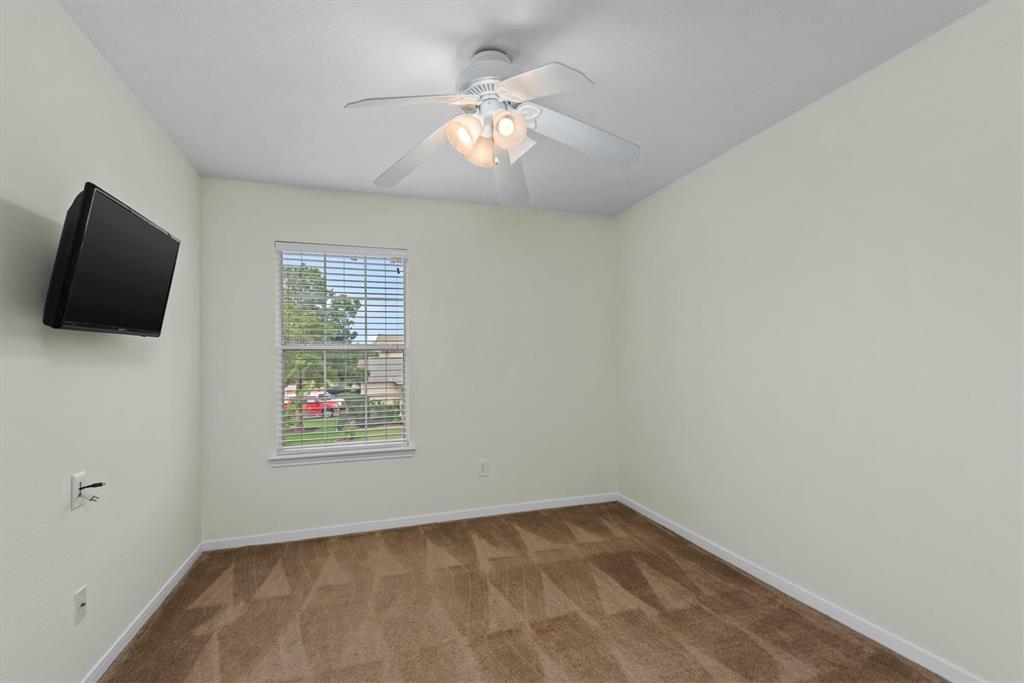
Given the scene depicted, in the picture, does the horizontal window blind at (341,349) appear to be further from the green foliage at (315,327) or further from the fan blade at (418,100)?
the fan blade at (418,100)

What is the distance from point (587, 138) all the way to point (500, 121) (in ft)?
1.26

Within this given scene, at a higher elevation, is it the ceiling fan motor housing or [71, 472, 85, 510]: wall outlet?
the ceiling fan motor housing

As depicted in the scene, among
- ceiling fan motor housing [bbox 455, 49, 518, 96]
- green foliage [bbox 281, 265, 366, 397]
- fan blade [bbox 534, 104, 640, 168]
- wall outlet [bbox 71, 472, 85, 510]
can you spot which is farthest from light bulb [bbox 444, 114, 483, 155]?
green foliage [bbox 281, 265, 366, 397]

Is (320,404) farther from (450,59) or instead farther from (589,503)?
(450,59)

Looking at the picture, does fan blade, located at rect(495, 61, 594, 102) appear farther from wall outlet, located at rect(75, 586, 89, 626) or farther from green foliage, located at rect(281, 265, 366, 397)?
wall outlet, located at rect(75, 586, 89, 626)

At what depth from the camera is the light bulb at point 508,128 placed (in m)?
1.89

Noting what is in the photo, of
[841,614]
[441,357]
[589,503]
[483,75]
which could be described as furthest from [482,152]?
[589,503]

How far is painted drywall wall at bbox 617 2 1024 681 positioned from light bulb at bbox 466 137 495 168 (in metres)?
1.69

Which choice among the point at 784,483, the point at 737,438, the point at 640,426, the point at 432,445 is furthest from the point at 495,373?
the point at 784,483

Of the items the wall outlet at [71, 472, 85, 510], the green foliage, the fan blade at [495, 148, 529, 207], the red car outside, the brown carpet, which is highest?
the fan blade at [495, 148, 529, 207]

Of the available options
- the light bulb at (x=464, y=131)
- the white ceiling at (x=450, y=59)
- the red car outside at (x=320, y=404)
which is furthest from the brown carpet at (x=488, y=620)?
the white ceiling at (x=450, y=59)

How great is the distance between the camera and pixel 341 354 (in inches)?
148

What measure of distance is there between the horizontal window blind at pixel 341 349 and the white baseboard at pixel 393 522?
1.84 ft

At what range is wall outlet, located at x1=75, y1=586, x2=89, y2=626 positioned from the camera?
1.89m
